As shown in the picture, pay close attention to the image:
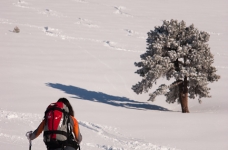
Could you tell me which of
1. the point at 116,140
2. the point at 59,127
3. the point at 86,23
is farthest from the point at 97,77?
the point at 59,127

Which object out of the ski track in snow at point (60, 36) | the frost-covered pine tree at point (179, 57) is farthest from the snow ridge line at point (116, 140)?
the ski track in snow at point (60, 36)

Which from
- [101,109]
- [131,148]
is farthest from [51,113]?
[101,109]

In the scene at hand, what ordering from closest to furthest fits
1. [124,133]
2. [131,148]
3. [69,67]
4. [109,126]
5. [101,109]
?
1. [131,148]
2. [124,133]
3. [109,126]
4. [101,109]
5. [69,67]

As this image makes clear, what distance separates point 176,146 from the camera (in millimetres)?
14016

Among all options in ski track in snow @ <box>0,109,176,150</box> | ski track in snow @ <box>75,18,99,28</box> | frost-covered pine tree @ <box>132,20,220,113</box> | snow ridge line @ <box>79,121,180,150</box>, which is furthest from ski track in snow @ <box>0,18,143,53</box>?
snow ridge line @ <box>79,121,180,150</box>

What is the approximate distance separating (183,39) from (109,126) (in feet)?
28.4

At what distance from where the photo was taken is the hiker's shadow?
81.5 ft

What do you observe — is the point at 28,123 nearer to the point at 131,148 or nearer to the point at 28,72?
the point at 131,148

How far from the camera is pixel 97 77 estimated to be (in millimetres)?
31594

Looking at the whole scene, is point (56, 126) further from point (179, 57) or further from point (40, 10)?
point (40, 10)

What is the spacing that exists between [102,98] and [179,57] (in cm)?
587

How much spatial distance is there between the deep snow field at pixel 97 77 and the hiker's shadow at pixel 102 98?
8 cm

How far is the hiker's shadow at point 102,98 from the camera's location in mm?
24828

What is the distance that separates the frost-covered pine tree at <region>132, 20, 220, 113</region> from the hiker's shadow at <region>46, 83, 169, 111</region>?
5.49ft
